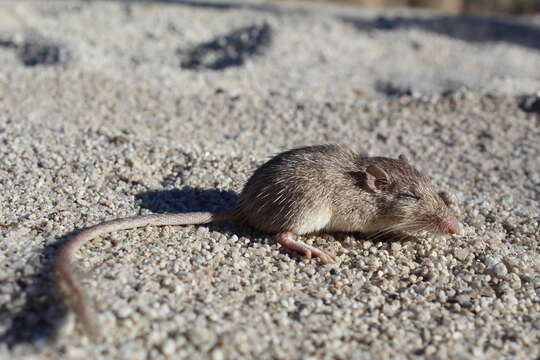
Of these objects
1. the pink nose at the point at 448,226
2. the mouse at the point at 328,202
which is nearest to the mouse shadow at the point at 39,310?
the mouse at the point at 328,202

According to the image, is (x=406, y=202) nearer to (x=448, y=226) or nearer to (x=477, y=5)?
(x=448, y=226)

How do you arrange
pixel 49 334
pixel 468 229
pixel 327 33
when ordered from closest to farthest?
1. pixel 49 334
2. pixel 468 229
3. pixel 327 33

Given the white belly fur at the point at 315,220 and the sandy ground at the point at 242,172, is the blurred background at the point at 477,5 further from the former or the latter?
the white belly fur at the point at 315,220

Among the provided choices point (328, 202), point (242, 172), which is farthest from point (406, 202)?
point (242, 172)

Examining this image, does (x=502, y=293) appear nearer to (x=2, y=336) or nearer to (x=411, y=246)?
(x=411, y=246)

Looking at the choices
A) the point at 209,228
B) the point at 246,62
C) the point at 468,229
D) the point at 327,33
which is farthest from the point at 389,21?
the point at 209,228
